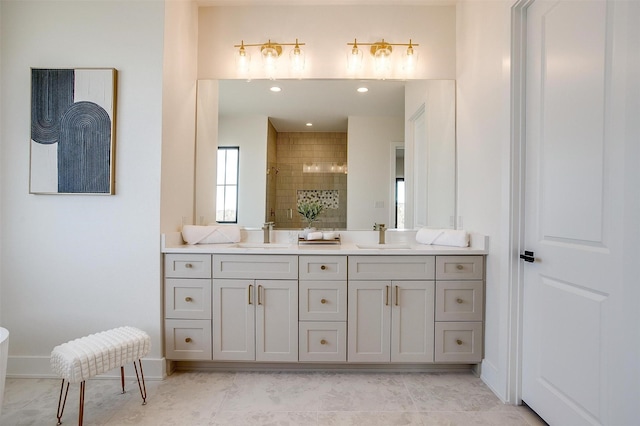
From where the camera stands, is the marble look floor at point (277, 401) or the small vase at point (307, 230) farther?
the small vase at point (307, 230)

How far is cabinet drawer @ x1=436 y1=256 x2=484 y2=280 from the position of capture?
7.15ft

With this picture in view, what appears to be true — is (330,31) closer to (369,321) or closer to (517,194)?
(517,194)

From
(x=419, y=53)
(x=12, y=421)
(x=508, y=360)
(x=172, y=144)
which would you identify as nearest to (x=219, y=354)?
(x=12, y=421)

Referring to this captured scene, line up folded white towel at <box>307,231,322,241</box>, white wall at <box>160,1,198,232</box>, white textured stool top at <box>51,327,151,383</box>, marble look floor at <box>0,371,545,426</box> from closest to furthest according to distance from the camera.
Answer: white textured stool top at <box>51,327,151,383</box> < marble look floor at <box>0,371,545,426</box> < white wall at <box>160,1,198,232</box> < folded white towel at <box>307,231,322,241</box>

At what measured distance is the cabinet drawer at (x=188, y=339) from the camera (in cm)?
218

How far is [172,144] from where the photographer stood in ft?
7.63

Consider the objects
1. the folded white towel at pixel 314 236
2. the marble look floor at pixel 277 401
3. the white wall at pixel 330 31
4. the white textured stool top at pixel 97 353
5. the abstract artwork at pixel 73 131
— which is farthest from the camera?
the white wall at pixel 330 31

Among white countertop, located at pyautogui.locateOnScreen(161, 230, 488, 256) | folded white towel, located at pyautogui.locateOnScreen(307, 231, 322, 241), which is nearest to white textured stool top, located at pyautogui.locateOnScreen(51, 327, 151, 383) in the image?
white countertop, located at pyautogui.locateOnScreen(161, 230, 488, 256)

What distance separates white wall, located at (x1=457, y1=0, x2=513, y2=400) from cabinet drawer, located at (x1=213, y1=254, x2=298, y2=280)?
1.29m

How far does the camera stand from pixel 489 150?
212 centimetres

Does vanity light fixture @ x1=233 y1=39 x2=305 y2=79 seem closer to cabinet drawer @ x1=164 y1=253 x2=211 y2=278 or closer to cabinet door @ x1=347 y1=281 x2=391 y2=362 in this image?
cabinet drawer @ x1=164 y1=253 x2=211 y2=278

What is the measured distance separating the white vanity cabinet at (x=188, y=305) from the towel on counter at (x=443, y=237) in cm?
160

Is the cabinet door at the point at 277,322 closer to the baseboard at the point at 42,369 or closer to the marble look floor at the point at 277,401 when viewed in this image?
the marble look floor at the point at 277,401

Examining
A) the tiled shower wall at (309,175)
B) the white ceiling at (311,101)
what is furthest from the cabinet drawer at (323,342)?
the white ceiling at (311,101)
